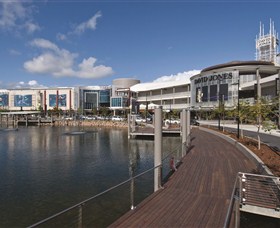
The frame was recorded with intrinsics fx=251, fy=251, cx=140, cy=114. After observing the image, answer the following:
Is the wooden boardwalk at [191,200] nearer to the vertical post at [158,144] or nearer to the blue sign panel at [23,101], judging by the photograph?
A: the vertical post at [158,144]

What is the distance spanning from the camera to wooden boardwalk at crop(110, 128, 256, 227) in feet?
24.5

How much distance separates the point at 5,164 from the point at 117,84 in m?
143

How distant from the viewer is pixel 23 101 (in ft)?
532

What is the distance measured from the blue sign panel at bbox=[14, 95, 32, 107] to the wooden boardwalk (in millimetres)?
163981

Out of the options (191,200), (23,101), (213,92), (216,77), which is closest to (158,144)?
(191,200)

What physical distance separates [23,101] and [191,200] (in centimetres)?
17162

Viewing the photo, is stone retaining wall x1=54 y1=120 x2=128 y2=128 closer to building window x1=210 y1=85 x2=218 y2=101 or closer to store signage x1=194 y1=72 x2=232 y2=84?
building window x1=210 y1=85 x2=218 y2=101

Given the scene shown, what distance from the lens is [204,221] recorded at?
7.49m

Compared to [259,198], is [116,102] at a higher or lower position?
higher

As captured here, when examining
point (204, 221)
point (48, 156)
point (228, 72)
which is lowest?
point (48, 156)

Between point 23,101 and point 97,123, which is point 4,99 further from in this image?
point 97,123

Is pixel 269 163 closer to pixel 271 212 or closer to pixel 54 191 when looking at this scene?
pixel 271 212

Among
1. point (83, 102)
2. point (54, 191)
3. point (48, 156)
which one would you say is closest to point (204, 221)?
point (54, 191)

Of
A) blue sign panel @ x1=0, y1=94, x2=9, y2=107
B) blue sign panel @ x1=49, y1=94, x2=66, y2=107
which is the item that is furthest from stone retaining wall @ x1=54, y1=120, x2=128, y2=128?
blue sign panel @ x1=0, y1=94, x2=9, y2=107
